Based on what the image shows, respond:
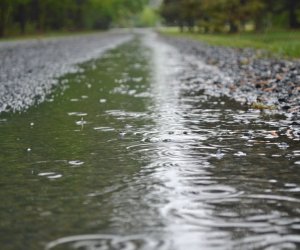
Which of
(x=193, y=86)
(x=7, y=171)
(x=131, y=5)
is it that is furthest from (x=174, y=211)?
(x=131, y=5)

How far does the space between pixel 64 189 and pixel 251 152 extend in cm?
285

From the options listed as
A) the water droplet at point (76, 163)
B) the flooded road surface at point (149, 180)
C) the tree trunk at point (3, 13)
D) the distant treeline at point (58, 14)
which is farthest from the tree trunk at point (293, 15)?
the water droplet at point (76, 163)

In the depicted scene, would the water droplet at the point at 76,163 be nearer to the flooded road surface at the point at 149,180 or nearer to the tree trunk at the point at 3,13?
the flooded road surface at the point at 149,180

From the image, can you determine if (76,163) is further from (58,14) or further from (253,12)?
(58,14)

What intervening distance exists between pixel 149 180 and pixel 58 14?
11193cm

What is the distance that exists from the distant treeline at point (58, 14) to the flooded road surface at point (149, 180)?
65953mm

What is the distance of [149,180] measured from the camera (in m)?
6.36

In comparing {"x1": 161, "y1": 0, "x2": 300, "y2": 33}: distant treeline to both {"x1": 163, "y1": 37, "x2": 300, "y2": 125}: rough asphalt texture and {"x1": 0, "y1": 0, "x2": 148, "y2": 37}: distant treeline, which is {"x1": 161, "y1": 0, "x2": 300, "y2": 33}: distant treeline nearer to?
{"x1": 0, "y1": 0, "x2": 148, "y2": 37}: distant treeline

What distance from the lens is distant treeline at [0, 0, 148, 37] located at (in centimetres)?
8444

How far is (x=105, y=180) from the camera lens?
20.8 feet

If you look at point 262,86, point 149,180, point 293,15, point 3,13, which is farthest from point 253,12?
point 149,180

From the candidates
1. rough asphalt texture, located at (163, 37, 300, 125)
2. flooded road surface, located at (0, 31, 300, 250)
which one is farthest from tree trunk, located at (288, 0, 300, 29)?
flooded road surface, located at (0, 31, 300, 250)

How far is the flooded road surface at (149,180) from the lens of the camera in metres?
4.61

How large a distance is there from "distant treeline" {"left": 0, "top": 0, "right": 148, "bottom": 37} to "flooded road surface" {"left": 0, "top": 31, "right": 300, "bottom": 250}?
216ft
